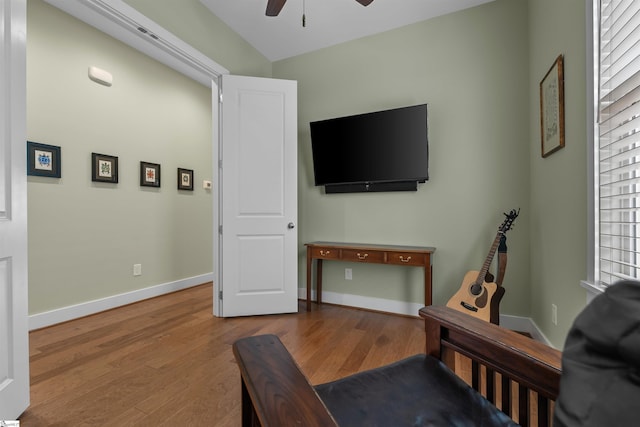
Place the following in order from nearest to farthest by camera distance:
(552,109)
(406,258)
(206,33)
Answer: (552,109) < (406,258) < (206,33)

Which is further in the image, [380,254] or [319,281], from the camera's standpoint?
[319,281]

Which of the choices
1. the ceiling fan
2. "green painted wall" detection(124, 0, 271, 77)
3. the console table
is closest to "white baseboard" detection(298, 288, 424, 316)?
the console table

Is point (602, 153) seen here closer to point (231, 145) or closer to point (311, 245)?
point (311, 245)

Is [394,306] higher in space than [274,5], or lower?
lower

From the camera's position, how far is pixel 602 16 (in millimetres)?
1280

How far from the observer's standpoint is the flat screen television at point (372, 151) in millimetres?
2594

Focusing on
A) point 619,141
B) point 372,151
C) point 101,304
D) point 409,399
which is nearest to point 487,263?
point 619,141

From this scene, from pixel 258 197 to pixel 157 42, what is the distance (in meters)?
1.45

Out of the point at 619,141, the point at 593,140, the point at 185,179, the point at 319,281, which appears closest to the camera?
the point at 619,141

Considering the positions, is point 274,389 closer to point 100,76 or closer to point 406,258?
point 406,258

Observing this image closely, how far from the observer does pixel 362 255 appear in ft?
8.79

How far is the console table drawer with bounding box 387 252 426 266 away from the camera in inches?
97.1

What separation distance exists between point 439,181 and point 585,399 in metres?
2.45

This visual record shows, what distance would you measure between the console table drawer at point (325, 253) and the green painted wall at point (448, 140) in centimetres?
32
